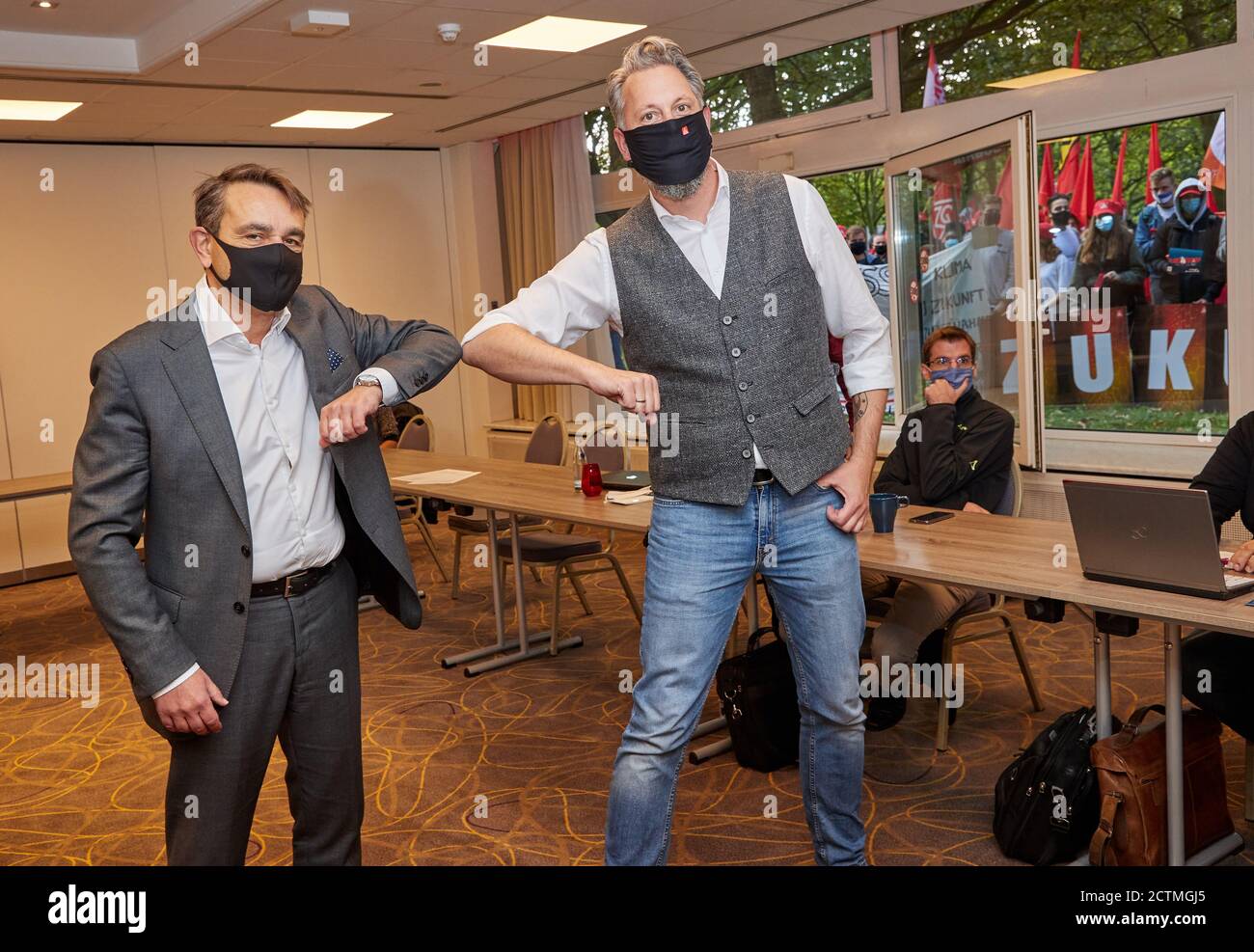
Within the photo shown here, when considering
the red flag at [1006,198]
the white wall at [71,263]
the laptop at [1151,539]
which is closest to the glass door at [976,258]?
the red flag at [1006,198]

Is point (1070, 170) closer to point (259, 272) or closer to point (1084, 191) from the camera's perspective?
point (1084, 191)

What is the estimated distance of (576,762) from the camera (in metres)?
4.01

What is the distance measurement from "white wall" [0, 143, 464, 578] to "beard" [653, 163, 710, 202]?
20.1 feet

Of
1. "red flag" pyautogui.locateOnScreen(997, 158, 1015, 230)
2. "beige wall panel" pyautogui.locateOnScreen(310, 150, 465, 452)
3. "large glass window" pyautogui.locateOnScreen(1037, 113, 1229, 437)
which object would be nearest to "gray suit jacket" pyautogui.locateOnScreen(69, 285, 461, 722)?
"red flag" pyautogui.locateOnScreen(997, 158, 1015, 230)

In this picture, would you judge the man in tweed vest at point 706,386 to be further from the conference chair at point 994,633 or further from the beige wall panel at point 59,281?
the beige wall panel at point 59,281

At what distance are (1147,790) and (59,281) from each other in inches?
300

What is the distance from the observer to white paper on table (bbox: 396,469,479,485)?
542 centimetres

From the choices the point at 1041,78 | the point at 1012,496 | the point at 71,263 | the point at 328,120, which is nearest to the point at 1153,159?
the point at 1041,78

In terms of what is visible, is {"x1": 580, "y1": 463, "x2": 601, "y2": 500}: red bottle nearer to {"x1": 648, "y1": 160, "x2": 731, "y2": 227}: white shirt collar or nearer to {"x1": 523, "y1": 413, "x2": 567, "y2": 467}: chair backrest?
{"x1": 523, "y1": 413, "x2": 567, "y2": 467}: chair backrest

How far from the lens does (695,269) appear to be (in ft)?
7.43

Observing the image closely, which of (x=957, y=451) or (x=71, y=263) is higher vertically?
(x=71, y=263)
